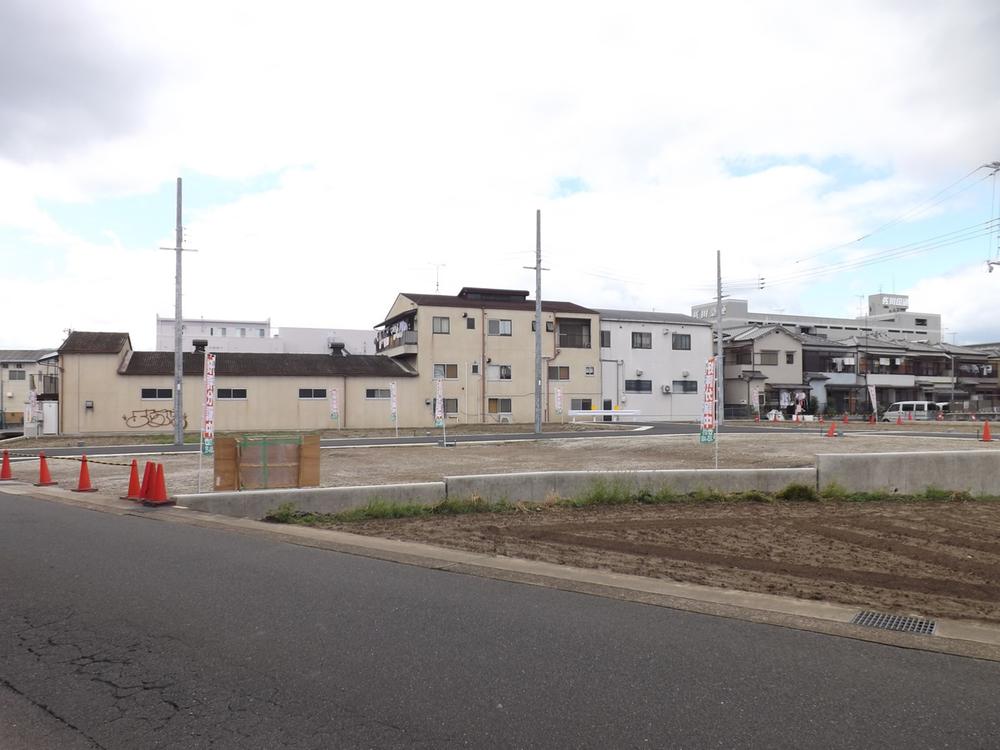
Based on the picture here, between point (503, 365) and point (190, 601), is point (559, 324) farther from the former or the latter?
point (190, 601)

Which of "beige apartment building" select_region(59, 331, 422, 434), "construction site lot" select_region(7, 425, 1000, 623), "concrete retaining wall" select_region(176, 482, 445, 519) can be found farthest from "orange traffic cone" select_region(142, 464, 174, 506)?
"beige apartment building" select_region(59, 331, 422, 434)

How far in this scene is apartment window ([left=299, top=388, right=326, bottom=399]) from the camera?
4650cm

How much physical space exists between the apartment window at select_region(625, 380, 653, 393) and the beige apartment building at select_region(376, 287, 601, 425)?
9.69 feet

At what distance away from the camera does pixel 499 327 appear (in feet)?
175

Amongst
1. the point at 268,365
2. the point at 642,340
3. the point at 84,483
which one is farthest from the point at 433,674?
the point at 642,340

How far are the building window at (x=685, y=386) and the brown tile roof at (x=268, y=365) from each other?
75.4 ft

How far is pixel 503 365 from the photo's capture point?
174 ft

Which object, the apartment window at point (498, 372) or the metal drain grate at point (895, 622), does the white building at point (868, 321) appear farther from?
the metal drain grate at point (895, 622)

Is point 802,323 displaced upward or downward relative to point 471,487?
upward

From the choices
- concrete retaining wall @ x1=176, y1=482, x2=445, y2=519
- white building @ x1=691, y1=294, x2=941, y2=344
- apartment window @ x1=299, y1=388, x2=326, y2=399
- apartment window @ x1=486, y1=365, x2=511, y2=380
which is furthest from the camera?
white building @ x1=691, y1=294, x2=941, y2=344

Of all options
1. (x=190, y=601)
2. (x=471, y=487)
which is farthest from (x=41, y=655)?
(x=471, y=487)

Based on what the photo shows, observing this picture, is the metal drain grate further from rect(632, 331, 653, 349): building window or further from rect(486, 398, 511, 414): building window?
rect(632, 331, 653, 349): building window

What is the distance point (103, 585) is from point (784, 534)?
8615mm

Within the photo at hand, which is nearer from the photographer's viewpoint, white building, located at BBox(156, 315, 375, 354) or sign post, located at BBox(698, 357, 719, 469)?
sign post, located at BBox(698, 357, 719, 469)
